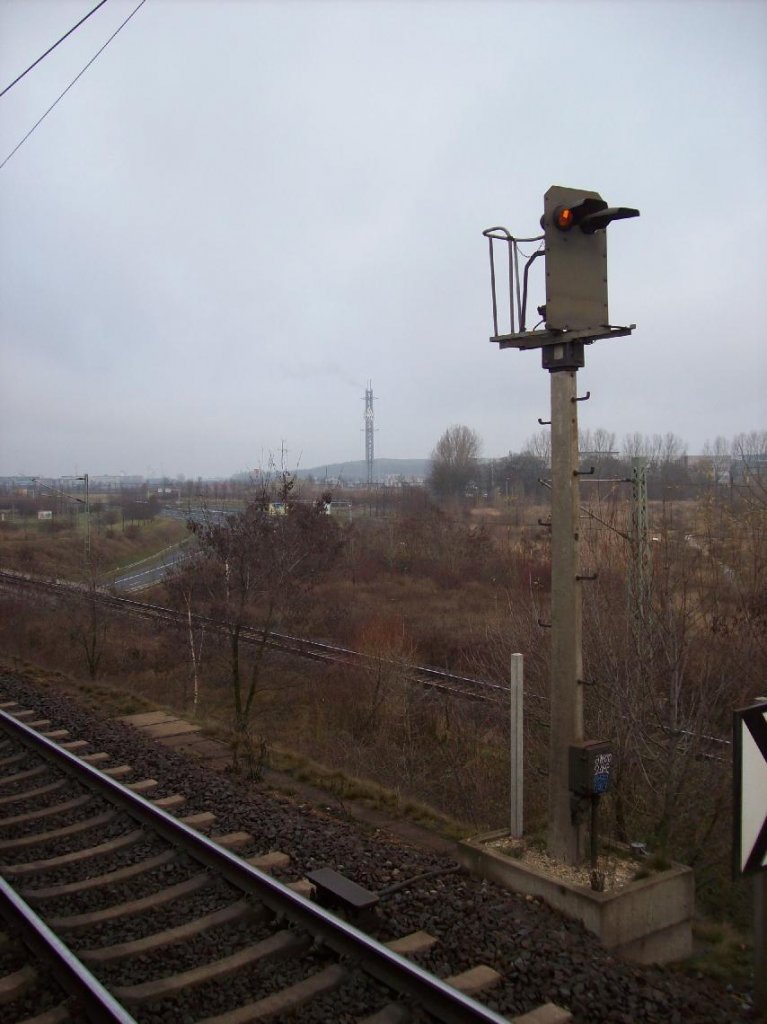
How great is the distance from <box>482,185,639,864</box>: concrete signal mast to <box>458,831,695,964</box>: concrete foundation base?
36cm

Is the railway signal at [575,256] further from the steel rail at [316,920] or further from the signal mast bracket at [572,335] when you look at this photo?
the steel rail at [316,920]

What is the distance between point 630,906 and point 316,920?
185 centimetres

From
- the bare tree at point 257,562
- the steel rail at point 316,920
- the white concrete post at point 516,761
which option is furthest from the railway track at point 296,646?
the steel rail at point 316,920

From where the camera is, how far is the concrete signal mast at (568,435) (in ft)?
17.6

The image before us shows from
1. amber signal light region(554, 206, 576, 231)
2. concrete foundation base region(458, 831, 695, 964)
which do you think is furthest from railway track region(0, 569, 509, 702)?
amber signal light region(554, 206, 576, 231)

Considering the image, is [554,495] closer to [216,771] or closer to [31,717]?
[216,771]

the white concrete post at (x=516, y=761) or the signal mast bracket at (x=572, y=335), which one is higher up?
the signal mast bracket at (x=572, y=335)

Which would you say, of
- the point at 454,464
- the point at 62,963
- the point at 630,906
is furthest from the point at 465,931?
the point at 454,464

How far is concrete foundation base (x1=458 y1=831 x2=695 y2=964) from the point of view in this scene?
477 centimetres

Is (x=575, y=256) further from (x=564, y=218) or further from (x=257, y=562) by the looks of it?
(x=257, y=562)

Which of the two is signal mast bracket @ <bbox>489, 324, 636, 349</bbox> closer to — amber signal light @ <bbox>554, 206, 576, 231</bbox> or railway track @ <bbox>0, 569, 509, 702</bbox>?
amber signal light @ <bbox>554, 206, 576, 231</bbox>

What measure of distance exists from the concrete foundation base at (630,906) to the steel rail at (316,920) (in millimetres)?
1229

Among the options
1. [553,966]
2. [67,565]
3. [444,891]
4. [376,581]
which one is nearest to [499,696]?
[444,891]

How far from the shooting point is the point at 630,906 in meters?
4.85
